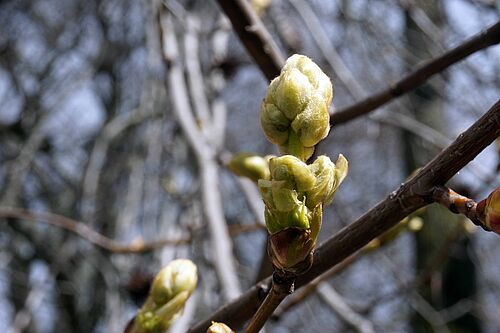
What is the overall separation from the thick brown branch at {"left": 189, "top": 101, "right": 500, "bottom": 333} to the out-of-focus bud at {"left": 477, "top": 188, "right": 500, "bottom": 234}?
0.04 metres

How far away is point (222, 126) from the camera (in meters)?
2.21

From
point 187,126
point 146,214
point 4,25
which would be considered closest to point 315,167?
point 187,126

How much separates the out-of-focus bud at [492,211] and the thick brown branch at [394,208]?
0.04m

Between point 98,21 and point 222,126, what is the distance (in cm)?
231

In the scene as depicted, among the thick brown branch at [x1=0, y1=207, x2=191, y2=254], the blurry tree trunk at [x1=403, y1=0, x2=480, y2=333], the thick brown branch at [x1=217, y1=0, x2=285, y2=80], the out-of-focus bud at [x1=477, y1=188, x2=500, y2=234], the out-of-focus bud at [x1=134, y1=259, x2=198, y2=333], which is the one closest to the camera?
the out-of-focus bud at [x1=477, y1=188, x2=500, y2=234]

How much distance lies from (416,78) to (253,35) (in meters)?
0.29

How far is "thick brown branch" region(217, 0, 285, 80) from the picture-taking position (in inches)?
44.9

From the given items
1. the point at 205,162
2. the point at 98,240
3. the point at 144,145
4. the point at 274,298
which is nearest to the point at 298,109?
the point at 274,298

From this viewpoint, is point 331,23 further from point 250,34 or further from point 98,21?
point 250,34

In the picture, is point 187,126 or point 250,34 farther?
point 187,126

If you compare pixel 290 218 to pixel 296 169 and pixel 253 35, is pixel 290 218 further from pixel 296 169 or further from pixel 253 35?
pixel 253 35

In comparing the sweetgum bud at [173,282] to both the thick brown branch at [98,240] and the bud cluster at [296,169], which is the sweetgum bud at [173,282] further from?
the thick brown branch at [98,240]

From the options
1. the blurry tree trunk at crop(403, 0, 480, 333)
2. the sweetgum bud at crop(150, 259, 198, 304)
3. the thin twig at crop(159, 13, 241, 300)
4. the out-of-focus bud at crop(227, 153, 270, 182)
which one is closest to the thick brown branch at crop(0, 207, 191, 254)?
the thin twig at crop(159, 13, 241, 300)

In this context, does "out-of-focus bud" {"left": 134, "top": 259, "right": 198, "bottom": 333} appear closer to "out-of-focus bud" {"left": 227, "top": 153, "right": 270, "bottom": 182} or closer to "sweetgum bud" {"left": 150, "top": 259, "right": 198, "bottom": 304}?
"sweetgum bud" {"left": 150, "top": 259, "right": 198, "bottom": 304}
